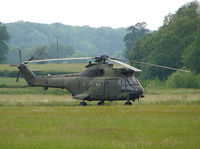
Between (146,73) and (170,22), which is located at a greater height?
(170,22)

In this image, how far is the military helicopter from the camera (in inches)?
1206

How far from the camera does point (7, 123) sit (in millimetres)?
20422

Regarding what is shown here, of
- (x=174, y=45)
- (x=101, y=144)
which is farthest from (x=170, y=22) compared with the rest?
(x=101, y=144)

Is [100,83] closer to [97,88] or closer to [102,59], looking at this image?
[97,88]

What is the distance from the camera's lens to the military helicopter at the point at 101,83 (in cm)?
3062

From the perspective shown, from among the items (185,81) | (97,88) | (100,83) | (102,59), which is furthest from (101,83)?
(185,81)

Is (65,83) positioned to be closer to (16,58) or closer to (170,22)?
(170,22)

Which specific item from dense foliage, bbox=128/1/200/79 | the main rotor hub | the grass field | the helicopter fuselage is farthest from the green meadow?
dense foliage, bbox=128/1/200/79

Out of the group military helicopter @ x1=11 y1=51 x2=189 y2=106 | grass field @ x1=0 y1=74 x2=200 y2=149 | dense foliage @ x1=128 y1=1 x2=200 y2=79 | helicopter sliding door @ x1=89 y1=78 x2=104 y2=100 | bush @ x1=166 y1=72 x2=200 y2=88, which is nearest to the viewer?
grass field @ x1=0 y1=74 x2=200 y2=149

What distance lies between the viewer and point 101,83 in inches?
1242

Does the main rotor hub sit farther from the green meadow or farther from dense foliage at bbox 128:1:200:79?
dense foliage at bbox 128:1:200:79

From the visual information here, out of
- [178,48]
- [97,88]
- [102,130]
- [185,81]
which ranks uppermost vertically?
[178,48]

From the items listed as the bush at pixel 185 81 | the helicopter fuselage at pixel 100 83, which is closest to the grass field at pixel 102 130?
the helicopter fuselage at pixel 100 83

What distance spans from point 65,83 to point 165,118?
12.9m
